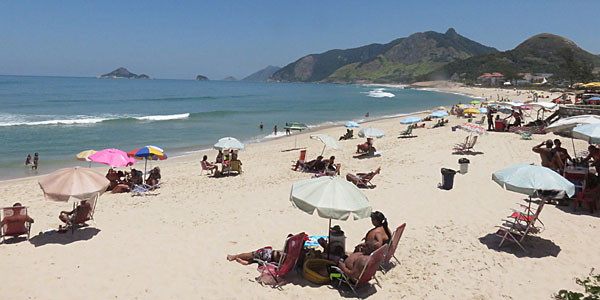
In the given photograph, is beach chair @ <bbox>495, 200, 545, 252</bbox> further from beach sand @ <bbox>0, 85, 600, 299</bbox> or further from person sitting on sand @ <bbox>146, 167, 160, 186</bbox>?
person sitting on sand @ <bbox>146, 167, 160, 186</bbox>

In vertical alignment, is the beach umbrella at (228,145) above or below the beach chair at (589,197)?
above

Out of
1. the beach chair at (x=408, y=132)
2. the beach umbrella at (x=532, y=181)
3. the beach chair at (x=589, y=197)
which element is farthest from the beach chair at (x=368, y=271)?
the beach chair at (x=408, y=132)

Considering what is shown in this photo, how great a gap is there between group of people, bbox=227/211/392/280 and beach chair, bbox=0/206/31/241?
4222 millimetres

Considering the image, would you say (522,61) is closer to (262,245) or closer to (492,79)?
(492,79)

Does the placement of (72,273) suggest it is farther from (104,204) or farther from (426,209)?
(426,209)

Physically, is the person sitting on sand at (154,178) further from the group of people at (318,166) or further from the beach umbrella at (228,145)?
the group of people at (318,166)

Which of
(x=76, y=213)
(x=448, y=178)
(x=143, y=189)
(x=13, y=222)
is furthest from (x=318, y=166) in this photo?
(x=13, y=222)

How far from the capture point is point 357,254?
5379 millimetres


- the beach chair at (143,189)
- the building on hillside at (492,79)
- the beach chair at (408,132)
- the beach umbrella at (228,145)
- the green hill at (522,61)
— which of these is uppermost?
the green hill at (522,61)

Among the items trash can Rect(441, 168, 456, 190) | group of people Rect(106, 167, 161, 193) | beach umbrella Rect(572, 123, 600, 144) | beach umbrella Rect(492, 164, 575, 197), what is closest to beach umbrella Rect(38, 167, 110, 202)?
group of people Rect(106, 167, 161, 193)

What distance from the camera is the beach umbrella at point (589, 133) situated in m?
8.19

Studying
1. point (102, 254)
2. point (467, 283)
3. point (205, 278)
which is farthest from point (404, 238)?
point (102, 254)

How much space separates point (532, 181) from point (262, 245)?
4.74 metres

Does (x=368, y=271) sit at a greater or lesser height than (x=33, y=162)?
greater
